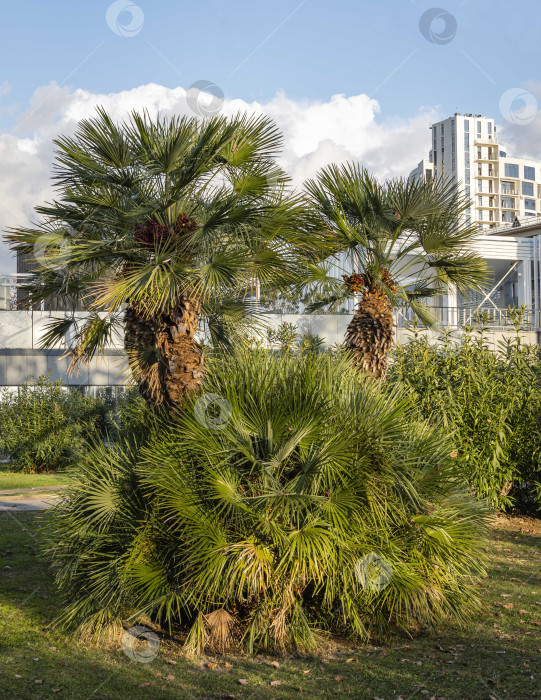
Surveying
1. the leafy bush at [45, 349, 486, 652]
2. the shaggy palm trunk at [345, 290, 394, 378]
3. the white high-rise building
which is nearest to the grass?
the leafy bush at [45, 349, 486, 652]

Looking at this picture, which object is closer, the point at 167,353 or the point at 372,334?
the point at 167,353

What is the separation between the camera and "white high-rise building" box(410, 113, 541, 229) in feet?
374

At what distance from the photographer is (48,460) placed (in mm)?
19531

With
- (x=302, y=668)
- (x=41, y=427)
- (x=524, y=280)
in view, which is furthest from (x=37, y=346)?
(x=524, y=280)

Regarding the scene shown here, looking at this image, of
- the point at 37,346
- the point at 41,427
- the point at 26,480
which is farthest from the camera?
the point at 37,346

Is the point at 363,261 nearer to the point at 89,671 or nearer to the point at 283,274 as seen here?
the point at 283,274

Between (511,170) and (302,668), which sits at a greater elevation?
(511,170)

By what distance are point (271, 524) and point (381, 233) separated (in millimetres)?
6796

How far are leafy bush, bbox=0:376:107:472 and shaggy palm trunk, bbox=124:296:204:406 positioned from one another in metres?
12.1

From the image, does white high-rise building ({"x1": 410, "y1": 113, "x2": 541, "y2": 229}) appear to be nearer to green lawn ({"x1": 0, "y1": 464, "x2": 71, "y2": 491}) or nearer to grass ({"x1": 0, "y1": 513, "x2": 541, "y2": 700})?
green lawn ({"x1": 0, "y1": 464, "x2": 71, "y2": 491})

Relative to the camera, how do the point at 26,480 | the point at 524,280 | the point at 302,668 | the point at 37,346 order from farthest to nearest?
the point at 524,280 → the point at 37,346 → the point at 26,480 → the point at 302,668

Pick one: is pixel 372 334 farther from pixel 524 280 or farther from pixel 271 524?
pixel 524 280

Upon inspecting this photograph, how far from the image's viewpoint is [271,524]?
19.6ft

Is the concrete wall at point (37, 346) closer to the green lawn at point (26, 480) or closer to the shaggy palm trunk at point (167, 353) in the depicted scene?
the green lawn at point (26, 480)
